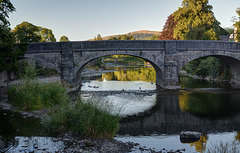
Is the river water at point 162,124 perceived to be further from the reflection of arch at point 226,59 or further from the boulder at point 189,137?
the reflection of arch at point 226,59

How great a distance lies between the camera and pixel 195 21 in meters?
42.4

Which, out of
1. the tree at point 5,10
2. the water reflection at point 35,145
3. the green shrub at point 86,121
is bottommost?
the water reflection at point 35,145

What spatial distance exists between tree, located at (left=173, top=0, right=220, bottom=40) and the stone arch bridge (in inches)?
483

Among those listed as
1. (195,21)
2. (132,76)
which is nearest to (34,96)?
(132,76)

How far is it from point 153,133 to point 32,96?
352 inches

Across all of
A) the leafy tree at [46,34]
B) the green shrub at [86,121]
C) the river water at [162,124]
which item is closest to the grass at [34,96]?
the river water at [162,124]

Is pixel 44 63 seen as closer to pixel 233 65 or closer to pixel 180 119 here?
pixel 180 119

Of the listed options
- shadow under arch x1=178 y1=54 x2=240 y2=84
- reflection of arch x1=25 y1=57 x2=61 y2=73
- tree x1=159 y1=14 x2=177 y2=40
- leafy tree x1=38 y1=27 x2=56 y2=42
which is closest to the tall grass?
reflection of arch x1=25 y1=57 x2=61 y2=73

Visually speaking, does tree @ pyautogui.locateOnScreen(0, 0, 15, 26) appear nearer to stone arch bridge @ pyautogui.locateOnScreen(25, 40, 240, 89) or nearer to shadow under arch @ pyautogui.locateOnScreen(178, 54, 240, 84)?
stone arch bridge @ pyautogui.locateOnScreen(25, 40, 240, 89)

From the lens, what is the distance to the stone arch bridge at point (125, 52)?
85.8 ft

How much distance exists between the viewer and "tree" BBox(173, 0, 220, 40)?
40.3m

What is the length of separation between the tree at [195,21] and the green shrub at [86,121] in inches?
1295

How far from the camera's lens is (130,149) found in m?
9.83

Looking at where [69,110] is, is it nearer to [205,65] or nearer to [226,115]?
[226,115]
